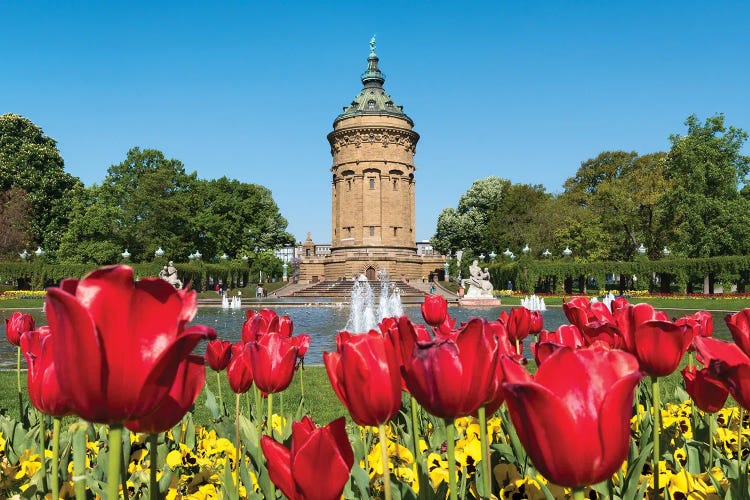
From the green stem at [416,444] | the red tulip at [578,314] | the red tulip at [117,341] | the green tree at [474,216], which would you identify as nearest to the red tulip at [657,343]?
the green stem at [416,444]

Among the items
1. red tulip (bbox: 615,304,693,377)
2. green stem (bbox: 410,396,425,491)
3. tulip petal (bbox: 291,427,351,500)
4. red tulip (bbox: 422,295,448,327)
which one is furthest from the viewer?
red tulip (bbox: 422,295,448,327)

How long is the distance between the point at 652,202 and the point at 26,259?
153 feet

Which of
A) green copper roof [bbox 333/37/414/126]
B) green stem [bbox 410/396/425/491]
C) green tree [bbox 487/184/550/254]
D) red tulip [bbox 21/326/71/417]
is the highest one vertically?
green copper roof [bbox 333/37/414/126]

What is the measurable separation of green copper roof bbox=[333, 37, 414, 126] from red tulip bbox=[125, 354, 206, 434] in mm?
61426

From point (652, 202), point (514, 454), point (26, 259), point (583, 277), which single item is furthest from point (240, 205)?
point (514, 454)

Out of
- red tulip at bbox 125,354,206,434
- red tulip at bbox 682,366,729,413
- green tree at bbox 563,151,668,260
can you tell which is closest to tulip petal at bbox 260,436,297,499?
red tulip at bbox 125,354,206,434

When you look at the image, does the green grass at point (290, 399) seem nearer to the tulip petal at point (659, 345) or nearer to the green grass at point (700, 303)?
the tulip petal at point (659, 345)

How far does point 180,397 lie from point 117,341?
0.35 metres

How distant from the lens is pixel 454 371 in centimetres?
144

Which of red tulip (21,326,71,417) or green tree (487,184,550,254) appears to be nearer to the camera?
red tulip (21,326,71,417)

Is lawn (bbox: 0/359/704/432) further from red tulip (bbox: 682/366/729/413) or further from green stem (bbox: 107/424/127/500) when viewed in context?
green stem (bbox: 107/424/127/500)

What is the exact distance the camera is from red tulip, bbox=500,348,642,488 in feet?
3.71

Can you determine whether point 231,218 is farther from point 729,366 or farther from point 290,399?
point 729,366

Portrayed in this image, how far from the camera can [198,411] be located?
734cm
